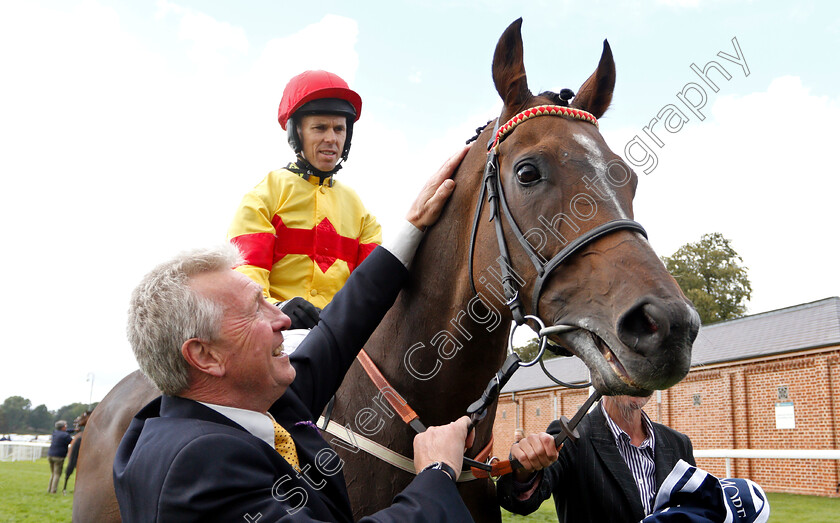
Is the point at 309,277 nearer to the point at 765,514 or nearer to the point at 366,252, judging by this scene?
the point at 366,252

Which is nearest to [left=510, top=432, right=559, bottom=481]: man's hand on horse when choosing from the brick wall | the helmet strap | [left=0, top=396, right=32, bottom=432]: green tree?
the helmet strap

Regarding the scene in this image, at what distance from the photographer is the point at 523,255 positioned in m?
2.35

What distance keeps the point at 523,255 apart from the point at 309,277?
1574 millimetres

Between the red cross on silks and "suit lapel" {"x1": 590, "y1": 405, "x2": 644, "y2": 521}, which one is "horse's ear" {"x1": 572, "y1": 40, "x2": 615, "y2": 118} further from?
"suit lapel" {"x1": 590, "y1": 405, "x2": 644, "y2": 521}

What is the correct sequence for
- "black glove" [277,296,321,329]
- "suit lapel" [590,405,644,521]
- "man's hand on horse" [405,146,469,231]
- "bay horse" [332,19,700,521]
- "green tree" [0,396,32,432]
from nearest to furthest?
"bay horse" [332,19,700,521] < "man's hand on horse" [405,146,469,231] < "black glove" [277,296,321,329] < "suit lapel" [590,405,644,521] < "green tree" [0,396,32,432]

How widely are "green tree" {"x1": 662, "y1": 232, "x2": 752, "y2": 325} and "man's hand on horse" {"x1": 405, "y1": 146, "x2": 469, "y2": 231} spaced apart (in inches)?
1695

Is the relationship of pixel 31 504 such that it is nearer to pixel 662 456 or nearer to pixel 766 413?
pixel 662 456

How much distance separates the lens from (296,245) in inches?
139

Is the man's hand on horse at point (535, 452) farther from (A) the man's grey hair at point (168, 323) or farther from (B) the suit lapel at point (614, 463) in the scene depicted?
(A) the man's grey hair at point (168, 323)

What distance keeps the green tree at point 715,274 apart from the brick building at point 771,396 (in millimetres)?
17163

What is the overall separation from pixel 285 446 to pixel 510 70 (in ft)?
5.91

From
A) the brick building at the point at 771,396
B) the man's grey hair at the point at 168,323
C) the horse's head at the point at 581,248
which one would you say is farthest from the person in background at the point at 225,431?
the brick building at the point at 771,396

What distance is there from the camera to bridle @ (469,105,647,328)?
2.12 metres

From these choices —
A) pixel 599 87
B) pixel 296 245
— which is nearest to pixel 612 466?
pixel 599 87
